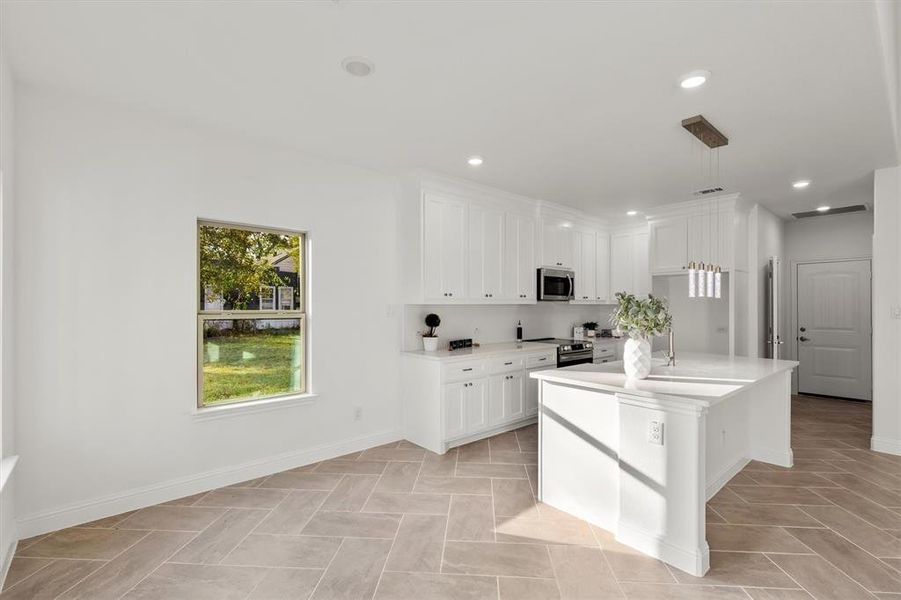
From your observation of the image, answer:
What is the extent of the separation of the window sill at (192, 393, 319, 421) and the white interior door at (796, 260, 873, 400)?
6958 millimetres

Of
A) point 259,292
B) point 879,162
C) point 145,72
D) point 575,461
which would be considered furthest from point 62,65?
point 879,162

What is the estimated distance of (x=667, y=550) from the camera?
2.28 metres

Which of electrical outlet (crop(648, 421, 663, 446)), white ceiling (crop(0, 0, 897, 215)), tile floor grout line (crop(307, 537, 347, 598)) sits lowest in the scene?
tile floor grout line (crop(307, 537, 347, 598))

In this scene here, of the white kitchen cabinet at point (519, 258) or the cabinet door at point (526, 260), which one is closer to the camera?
the white kitchen cabinet at point (519, 258)

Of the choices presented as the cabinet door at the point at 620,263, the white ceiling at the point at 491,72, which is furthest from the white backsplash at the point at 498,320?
the white ceiling at the point at 491,72

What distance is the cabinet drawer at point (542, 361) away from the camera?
4.74 meters

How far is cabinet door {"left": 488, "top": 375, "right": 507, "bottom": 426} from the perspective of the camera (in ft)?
14.2

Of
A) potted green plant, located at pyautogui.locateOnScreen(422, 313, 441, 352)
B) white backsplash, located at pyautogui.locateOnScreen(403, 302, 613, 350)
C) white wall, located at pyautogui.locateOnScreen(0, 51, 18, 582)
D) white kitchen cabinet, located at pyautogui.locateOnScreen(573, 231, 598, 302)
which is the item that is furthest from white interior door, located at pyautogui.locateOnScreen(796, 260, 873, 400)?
white wall, located at pyautogui.locateOnScreen(0, 51, 18, 582)

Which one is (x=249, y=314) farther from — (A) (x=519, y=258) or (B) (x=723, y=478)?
(B) (x=723, y=478)

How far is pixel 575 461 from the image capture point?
2816 mm

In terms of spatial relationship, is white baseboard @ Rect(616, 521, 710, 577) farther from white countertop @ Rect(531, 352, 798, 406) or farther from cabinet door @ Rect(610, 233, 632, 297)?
cabinet door @ Rect(610, 233, 632, 297)

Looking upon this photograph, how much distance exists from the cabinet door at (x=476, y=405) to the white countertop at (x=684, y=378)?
1.21 meters

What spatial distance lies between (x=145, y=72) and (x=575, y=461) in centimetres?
345

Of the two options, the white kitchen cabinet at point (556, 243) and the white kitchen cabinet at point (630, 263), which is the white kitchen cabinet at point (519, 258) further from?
the white kitchen cabinet at point (630, 263)
